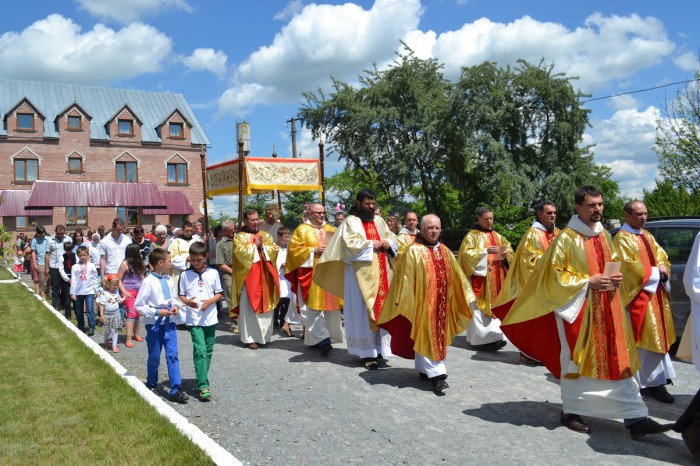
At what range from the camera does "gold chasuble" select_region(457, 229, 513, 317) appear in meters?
8.99

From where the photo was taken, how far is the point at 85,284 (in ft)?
34.5

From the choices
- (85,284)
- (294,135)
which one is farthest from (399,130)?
(85,284)

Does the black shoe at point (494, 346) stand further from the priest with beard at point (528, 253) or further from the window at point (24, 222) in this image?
the window at point (24, 222)

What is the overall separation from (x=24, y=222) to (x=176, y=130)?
36.6 feet

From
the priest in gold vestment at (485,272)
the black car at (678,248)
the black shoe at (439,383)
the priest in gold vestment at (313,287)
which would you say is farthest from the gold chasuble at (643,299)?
the priest in gold vestment at (313,287)

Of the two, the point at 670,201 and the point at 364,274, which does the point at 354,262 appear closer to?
the point at 364,274

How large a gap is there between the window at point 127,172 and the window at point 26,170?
15.8 feet

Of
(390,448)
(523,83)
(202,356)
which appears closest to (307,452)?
(390,448)

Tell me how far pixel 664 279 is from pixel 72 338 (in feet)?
26.6

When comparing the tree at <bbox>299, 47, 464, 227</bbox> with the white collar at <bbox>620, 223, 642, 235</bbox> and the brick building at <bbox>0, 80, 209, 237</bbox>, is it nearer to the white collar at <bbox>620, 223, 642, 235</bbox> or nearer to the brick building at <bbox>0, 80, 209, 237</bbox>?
the brick building at <bbox>0, 80, 209, 237</bbox>

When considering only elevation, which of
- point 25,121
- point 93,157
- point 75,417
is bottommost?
point 75,417

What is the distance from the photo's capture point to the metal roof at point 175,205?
135ft

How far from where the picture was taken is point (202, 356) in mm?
6297

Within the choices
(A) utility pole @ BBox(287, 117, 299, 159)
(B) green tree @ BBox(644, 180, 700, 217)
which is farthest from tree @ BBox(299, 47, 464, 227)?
(B) green tree @ BBox(644, 180, 700, 217)
